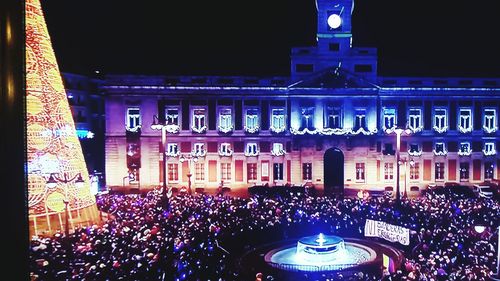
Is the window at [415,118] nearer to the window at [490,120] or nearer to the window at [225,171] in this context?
the window at [490,120]

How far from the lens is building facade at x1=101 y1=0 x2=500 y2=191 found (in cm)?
3981

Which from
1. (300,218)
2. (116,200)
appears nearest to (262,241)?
(300,218)

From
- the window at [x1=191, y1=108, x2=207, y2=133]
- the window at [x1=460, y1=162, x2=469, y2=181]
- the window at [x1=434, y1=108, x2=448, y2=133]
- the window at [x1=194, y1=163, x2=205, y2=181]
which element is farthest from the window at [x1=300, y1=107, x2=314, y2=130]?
the window at [x1=460, y1=162, x2=469, y2=181]

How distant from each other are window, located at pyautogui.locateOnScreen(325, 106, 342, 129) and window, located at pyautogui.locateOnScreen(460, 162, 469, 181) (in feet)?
39.8

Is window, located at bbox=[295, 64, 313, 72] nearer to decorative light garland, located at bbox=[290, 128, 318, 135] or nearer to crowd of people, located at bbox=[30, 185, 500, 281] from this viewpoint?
decorative light garland, located at bbox=[290, 128, 318, 135]

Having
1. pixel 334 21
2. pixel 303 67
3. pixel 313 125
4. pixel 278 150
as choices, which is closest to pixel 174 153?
pixel 278 150

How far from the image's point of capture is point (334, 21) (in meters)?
40.6

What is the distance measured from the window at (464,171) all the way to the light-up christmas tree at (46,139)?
35.5 metres

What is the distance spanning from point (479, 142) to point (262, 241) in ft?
99.4

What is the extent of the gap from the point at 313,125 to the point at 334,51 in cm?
723

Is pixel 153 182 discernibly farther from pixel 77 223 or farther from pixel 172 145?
pixel 77 223

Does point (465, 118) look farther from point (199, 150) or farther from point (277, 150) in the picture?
point (199, 150)

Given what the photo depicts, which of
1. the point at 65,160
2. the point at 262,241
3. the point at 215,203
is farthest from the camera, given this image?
the point at 215,203

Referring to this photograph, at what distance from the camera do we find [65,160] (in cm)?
1642
